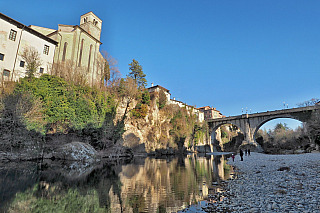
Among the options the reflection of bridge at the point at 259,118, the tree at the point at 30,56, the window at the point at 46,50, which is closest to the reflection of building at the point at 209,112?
the reflection of bridge at the point at 259,118

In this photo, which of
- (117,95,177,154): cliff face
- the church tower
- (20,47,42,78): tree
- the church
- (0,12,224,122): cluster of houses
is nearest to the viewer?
(0,12,224,122): cluster of houses

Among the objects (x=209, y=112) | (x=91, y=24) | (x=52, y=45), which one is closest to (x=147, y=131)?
(x=52, y=45)

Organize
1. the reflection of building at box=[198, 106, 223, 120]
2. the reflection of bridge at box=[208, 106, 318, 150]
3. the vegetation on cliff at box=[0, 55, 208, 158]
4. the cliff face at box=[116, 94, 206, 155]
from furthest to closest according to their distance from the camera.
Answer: the reflection of building at box=[198, 106, 223, 120] < the reflection of bridge at box=[208, 106, 318, 150] < the cliff face at box=[116, 94, 206, 155] < the vegetation on cliff at box=[0, 55, 208, 158]

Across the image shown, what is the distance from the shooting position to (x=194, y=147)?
58812 millimetres

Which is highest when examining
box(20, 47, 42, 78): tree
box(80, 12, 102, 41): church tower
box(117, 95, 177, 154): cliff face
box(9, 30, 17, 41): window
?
box(80, 12, 102, 41): church tower

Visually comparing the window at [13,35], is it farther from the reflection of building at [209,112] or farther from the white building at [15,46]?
the reflection of building at [209,112]

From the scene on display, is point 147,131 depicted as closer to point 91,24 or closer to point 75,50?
point 75,50

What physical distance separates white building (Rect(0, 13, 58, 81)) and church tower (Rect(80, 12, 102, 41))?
42.4 feet

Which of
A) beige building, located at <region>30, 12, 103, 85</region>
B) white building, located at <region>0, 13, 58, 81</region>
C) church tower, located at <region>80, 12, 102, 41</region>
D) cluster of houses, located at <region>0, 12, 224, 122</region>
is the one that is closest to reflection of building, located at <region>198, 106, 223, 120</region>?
church tower, located at <region>80, 12, 102, 41</region>

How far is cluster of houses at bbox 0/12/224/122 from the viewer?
1085 inches

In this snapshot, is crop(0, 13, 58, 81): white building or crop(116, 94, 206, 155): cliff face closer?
crop(0, 13, 58, 81): white building

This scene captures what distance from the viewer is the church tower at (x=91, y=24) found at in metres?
42.8

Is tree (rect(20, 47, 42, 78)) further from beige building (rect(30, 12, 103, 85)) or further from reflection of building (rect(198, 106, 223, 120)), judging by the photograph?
reflection of building (rect(198, 106, 223, 120))

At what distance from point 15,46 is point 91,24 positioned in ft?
63.3
